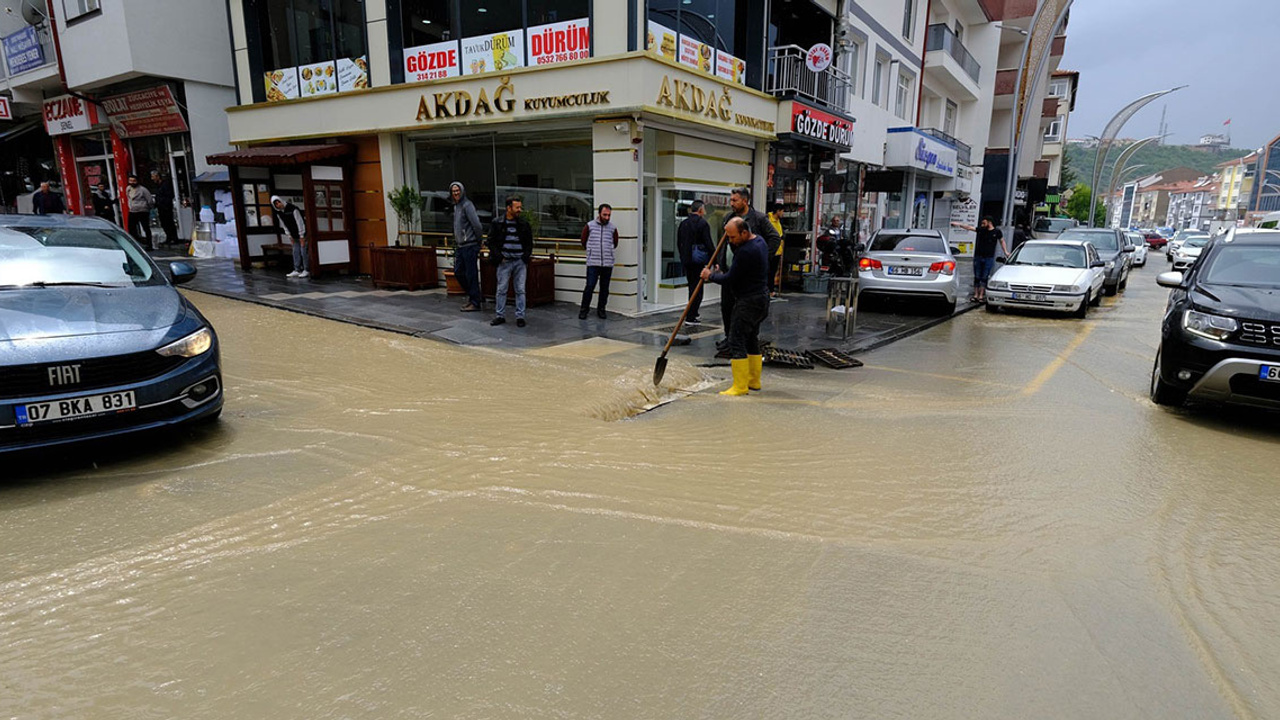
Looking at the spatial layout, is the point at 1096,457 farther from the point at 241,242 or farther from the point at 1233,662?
the point at 241,242

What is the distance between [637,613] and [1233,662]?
247cm

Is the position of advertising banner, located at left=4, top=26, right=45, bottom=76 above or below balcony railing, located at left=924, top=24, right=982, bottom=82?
below

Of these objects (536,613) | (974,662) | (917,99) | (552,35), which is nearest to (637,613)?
(536,613)

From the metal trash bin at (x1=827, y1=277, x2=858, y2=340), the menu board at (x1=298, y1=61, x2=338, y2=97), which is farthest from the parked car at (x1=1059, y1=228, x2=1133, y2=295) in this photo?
the menu board at (x1=298, y1=61, x2=338, y2=97)

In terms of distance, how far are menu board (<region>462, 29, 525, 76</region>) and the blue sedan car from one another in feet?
25.4

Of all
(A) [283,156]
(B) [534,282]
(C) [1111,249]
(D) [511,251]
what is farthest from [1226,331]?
(C) [1111,249]

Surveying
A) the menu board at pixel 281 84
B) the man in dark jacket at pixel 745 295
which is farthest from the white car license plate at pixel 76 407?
the menu board at pixel 281 84

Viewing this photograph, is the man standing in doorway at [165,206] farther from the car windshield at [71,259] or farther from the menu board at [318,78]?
the car windshield at [71,259]

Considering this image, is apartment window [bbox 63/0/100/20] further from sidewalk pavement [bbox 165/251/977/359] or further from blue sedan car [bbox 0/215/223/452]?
blue sedan car [bbox 0/215/223/452]

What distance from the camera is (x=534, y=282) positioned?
11.6m

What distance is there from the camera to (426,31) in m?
12.9

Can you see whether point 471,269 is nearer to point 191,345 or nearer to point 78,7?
point 191,345

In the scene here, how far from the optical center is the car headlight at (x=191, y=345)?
15.1 ft

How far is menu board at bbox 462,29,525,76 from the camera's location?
38.8 feet
